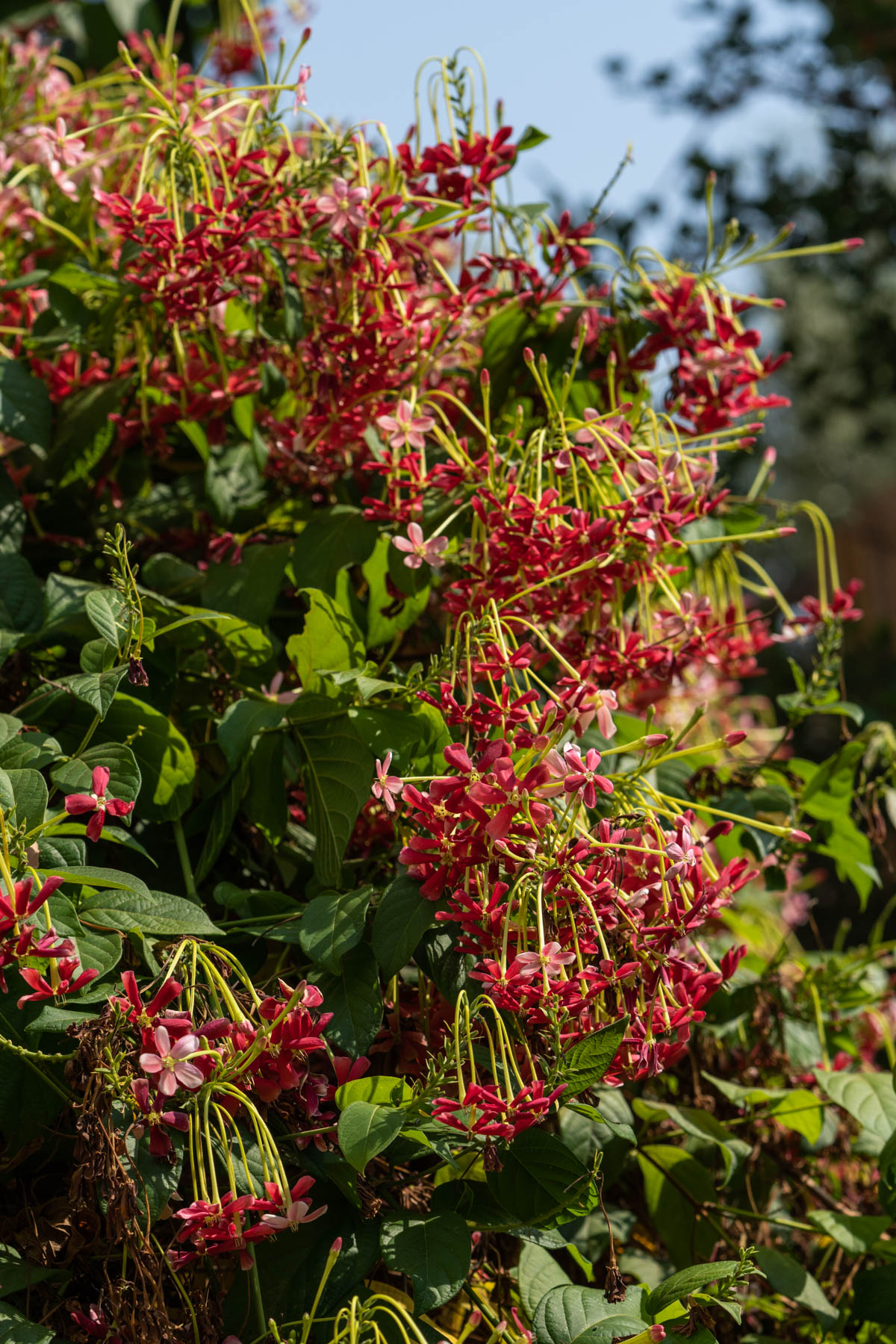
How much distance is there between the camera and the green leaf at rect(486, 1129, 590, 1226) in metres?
0.71

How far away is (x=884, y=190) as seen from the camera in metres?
3.35

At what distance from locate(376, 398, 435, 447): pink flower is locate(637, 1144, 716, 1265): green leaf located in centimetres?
63

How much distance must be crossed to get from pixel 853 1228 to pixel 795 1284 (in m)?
0.09

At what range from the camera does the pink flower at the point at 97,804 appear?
2.23ft

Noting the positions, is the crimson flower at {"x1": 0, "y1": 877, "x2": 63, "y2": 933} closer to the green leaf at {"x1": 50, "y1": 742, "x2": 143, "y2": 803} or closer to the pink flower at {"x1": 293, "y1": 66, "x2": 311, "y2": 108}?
the green leaf at {"x1": 50, "y1": 742, "x2": 143, "y2": 803}

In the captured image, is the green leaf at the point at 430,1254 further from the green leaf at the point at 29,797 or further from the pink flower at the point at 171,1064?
the green leaf at the point at 29,797

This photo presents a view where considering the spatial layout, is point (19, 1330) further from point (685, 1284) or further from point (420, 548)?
point (420, 548)

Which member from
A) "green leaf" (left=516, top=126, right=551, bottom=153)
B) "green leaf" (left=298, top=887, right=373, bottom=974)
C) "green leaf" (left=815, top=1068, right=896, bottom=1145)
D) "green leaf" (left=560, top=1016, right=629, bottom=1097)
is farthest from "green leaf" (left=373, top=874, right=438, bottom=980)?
"green leaf" (left=516, top=126, right=551, bottom=153)

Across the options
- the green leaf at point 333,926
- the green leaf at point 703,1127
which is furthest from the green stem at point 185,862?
the green leaf at point 703,1127

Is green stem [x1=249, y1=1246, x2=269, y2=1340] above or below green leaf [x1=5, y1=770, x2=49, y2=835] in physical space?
below

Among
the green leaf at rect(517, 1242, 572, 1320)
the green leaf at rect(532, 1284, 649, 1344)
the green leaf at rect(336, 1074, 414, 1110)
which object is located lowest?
the green leaf at rect(517, 1242, 572, 1320)

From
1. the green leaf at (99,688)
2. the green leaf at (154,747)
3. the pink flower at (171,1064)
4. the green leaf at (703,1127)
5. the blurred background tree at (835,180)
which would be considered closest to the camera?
the pink flower at (171,1064)

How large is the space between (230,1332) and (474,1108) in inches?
8.9

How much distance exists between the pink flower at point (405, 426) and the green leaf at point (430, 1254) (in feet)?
1.82
